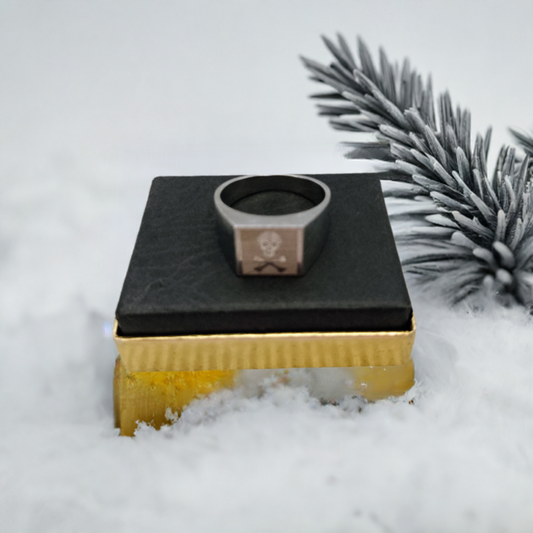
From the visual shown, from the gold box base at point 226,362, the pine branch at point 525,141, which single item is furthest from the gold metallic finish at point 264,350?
the pine branch at point 525,141

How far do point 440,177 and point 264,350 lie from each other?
1.08 feet

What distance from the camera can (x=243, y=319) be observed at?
2.31 ft

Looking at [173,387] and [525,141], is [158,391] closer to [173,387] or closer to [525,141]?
[173,387]

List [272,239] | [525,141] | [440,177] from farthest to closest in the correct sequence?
[525,141] → [440,177] → [272,239]

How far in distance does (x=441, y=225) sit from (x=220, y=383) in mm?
356

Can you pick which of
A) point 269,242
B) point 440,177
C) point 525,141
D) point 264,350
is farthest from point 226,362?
point 525,141

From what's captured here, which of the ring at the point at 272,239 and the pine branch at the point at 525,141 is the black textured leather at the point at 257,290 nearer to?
the ring at the point at 272,239

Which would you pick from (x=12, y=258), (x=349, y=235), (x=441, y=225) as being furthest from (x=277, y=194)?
(x=12, y=258)

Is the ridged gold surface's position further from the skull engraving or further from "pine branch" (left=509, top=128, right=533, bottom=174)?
"pine branch" (left=509, top=128, right=533, bottom=174)

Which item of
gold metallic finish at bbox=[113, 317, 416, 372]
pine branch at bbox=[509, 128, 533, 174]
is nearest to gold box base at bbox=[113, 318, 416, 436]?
gold metallic finish at bbox=[113, 317, 416, 372]

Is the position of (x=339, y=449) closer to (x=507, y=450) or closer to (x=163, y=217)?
(x=507, y=450)

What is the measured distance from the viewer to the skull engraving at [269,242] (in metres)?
0.69

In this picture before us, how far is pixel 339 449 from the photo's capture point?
70 centimetres

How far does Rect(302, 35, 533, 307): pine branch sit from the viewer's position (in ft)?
2.61
